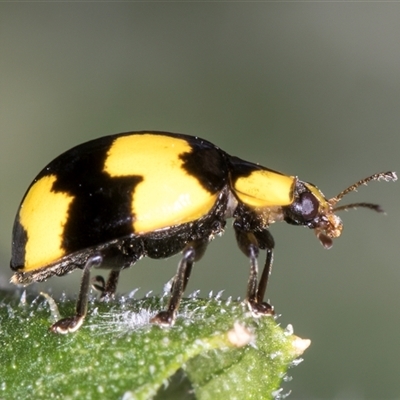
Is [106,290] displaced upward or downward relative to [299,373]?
upward

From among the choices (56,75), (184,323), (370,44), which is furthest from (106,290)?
(370,44)

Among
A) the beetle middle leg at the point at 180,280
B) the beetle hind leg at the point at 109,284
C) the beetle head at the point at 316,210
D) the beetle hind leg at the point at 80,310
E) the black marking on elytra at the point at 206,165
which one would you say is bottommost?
the beetle hind leg at the point at 109,284

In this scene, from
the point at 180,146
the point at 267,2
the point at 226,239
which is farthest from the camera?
the point at 267,2

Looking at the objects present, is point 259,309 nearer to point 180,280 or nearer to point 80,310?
point 180,280

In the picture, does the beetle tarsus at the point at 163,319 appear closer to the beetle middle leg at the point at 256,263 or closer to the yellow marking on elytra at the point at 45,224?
the beetle middle leg at the point at 256,263

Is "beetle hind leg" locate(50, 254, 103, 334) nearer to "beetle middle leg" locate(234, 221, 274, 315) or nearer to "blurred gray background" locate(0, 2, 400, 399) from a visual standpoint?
"beetle middle leg" locate(234, 221, 274, 315)

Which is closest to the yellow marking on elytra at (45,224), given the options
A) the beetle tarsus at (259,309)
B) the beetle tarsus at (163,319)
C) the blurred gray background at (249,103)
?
the beetle tarsus at (163,319)

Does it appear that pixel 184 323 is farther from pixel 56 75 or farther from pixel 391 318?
pixel 56 75
